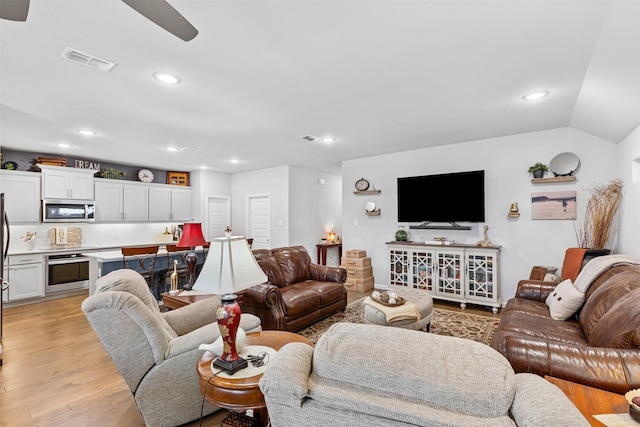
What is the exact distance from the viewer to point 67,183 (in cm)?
543

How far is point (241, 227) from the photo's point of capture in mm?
7594

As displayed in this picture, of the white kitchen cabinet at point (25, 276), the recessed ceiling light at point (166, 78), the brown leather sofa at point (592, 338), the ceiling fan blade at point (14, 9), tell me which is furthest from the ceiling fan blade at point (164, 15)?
the white kitchen cabinet at point (25, 276)

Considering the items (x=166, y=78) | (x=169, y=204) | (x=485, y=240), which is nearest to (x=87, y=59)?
(x=166, y=78)

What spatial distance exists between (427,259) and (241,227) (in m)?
4.71

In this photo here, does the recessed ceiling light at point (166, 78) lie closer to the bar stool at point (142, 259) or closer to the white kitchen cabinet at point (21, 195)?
the bar stool at point (142, 259)

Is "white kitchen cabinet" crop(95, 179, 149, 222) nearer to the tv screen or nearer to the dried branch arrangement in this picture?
the tv screen

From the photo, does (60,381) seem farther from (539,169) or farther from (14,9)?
(539,169)

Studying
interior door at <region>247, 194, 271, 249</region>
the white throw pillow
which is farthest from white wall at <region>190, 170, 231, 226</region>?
the white throw pillow

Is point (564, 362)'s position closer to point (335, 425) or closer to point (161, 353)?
point (335, 425)

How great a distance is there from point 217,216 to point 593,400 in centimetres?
743

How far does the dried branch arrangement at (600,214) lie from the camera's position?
3.51 metres

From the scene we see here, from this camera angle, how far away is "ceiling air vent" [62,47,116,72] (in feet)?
6.91

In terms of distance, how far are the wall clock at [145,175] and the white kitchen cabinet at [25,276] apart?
2.43 m

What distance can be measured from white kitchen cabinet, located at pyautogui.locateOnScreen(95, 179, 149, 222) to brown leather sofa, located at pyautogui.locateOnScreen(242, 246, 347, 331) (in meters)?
3.94
